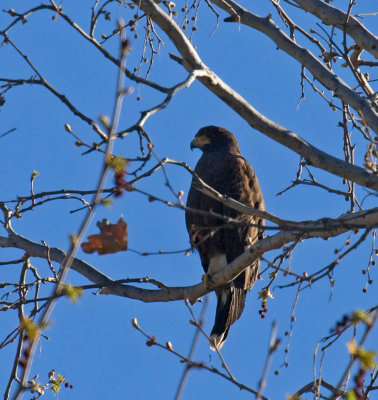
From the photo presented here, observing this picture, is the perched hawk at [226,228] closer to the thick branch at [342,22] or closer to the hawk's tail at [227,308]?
the hawk's tail at [227,308]

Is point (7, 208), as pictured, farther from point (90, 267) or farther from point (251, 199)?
point (251, 199)

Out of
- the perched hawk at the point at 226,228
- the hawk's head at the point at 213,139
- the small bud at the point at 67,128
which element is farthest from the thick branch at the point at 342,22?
the hawk's head at the point at 213,139

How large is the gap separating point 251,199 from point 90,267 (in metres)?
1.43

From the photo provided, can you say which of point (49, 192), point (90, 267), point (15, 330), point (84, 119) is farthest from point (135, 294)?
point (84, 119)

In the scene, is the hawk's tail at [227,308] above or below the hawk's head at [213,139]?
below

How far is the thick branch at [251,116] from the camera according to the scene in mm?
3570

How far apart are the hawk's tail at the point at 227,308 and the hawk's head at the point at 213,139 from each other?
144 centimetres

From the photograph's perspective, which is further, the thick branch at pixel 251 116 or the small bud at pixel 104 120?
the thick branch at pixel 251 116

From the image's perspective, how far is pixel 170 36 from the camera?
12.0ft

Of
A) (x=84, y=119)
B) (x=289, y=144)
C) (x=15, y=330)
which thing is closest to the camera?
(x=84, y=119)

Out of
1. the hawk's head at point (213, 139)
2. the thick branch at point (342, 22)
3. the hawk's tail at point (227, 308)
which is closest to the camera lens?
the thick branch at point (342, 22)

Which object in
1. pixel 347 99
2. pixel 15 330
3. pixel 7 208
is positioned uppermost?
pixel 7 208

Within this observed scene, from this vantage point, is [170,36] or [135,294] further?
[135,294]

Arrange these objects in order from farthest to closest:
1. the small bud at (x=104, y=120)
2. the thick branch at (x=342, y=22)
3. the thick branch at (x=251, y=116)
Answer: the thick branch at (x=342, y=22), the thick branch at (x=251, y=116), the small bud at (x=104, y=120)
